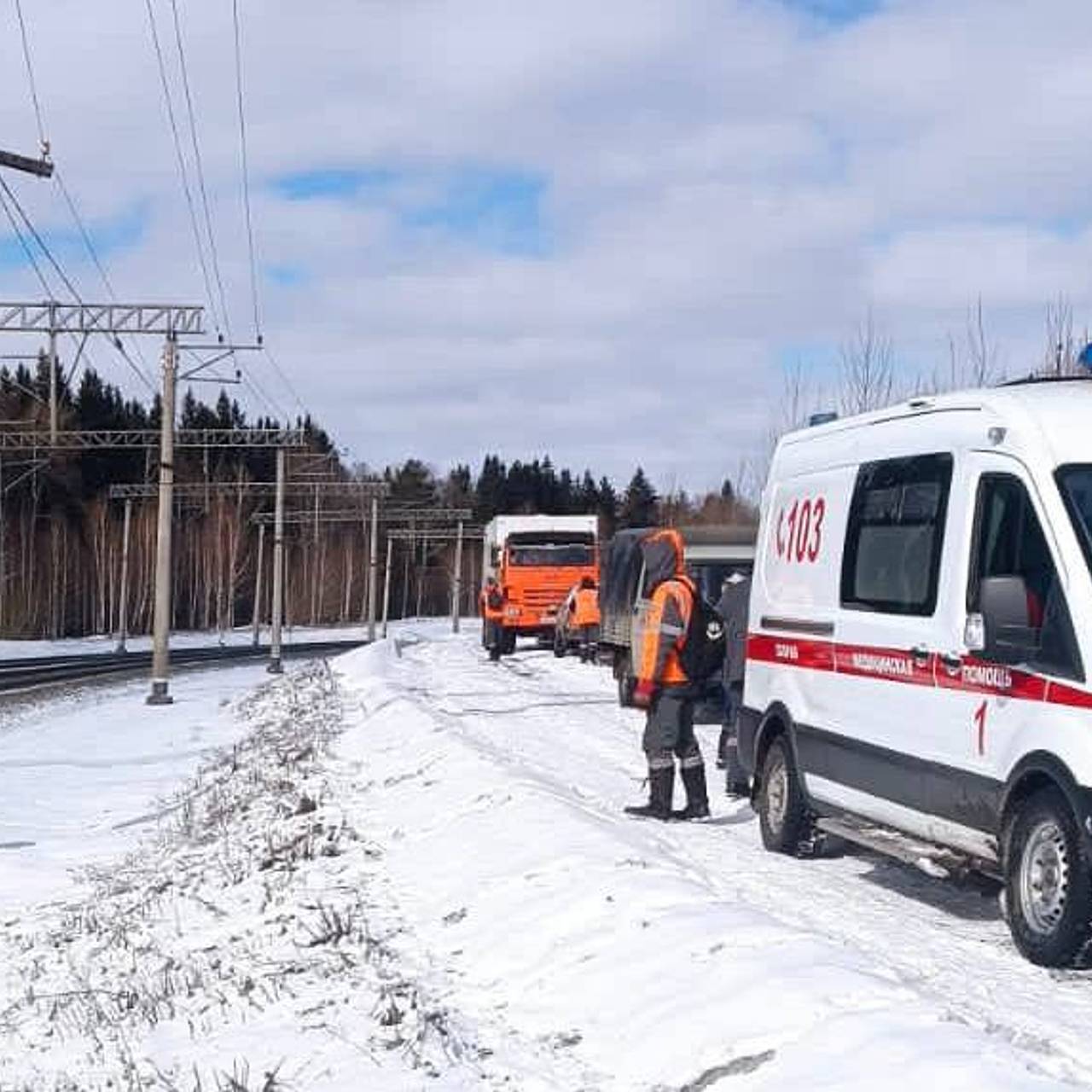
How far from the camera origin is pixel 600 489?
156 m

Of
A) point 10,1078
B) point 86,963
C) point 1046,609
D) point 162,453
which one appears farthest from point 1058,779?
point 162,453

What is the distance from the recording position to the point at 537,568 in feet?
146

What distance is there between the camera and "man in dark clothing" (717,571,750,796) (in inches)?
566

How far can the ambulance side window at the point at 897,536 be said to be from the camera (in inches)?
350

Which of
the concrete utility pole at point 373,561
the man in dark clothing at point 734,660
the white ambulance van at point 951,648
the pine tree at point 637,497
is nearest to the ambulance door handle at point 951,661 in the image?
the white ambulance van at point 951,648

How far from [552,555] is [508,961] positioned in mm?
36087

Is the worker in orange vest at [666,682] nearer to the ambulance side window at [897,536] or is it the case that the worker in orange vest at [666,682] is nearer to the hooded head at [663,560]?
the hooded head at [663,560]

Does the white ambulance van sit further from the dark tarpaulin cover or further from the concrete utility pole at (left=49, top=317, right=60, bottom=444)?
the concrete utility pole at (left=49, top=317, right=60, bottom=444)

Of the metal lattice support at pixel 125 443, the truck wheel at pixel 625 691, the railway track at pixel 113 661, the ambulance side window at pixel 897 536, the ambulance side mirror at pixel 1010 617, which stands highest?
the metal lattice support at pixel 125 443

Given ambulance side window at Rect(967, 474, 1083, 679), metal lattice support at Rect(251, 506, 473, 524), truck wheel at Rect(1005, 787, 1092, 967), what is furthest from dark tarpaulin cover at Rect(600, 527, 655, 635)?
metal lattice support at Rect(251, 506, 473, 524)

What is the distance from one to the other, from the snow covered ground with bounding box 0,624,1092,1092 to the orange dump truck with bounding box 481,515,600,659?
2793 centimetres

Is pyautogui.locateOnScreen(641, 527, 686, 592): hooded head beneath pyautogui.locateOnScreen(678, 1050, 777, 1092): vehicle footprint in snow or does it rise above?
above

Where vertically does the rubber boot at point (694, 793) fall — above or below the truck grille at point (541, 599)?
below

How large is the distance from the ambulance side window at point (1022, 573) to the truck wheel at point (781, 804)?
300cm
